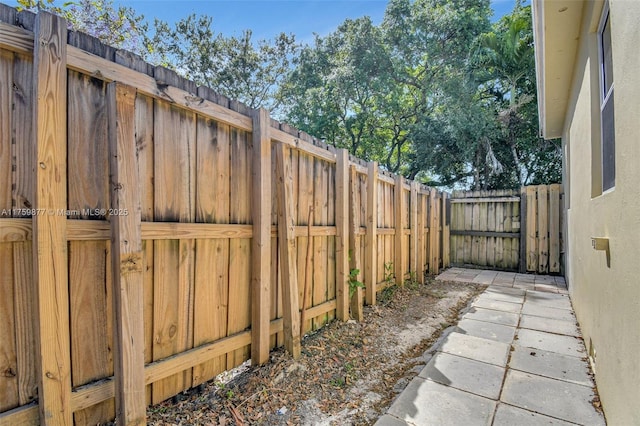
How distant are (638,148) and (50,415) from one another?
8.55 ft

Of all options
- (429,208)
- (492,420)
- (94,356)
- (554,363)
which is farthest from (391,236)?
(94,356)

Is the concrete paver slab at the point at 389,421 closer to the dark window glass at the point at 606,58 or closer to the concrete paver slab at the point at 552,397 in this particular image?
the concrete paver slab at the point at 552,397

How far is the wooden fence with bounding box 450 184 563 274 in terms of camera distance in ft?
19.0

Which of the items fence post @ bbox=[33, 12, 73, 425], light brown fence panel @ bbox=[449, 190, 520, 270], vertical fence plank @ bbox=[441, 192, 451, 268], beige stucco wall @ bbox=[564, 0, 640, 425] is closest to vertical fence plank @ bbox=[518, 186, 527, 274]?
light brown fence panel @ bbox=[449, 190, 520, 270]

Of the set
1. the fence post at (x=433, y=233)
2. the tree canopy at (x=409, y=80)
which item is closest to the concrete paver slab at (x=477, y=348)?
the fence post at (x=433, y=233)

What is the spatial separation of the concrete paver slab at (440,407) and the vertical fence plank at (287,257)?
34.1 inches

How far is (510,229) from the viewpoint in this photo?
636cm

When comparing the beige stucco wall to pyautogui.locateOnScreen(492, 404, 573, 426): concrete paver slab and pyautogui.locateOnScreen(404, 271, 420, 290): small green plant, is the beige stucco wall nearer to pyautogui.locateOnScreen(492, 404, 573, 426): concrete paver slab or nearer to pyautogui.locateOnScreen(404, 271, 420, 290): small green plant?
pyautogui.locateOnScreen(492, 404, 573, 426): concrete paver slab

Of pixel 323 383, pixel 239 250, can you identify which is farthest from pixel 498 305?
pixel 239 250

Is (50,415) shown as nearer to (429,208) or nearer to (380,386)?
(380,386)

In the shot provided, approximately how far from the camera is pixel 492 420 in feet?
5.38

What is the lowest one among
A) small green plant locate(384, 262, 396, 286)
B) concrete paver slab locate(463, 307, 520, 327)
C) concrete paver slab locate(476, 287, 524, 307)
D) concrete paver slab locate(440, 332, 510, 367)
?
concrete paver slab locate(476, 287, 524, 307)

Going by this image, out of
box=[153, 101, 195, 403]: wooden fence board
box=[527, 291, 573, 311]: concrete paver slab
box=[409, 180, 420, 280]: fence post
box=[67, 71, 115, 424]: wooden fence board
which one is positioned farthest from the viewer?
box=[409, 180, 420, 280]: fence post

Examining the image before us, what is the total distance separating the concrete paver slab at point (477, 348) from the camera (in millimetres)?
2369
